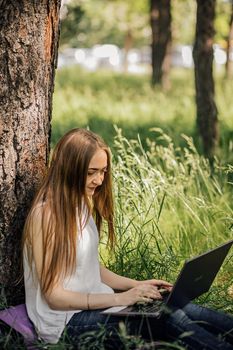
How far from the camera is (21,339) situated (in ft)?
12.0

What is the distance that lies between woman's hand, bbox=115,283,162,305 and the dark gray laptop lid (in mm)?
120

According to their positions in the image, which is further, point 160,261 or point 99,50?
point 99,50

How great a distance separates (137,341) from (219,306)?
117cm

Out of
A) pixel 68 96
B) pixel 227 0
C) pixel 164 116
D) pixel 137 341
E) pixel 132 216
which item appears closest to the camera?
pixel 137 341

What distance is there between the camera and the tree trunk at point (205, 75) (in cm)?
912

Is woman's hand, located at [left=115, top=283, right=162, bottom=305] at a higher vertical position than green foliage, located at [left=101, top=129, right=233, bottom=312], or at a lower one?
higher

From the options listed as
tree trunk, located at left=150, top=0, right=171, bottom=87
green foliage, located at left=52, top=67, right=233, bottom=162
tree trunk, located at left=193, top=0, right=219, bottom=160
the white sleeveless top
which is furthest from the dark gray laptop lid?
tree trunk, located at left=150, top=0, right=171, bottom=87

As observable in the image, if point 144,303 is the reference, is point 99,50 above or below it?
below

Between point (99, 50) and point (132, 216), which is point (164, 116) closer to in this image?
point (132, 216)

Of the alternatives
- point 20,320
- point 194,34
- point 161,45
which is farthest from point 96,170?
point 161,45

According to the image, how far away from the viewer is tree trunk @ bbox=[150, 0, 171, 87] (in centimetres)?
1798

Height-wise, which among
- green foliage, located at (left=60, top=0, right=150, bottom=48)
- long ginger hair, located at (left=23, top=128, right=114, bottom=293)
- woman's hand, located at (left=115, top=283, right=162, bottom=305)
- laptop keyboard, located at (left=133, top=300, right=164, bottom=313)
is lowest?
green foliage, located at (left=60, top=0, right=150, bottom=48)

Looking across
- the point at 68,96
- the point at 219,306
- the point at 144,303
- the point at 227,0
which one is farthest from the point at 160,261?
the point at 227,0

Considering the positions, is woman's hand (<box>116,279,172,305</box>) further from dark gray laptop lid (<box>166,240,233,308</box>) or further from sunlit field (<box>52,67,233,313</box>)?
sunlit field (<box>52,67,233,313</box>)
